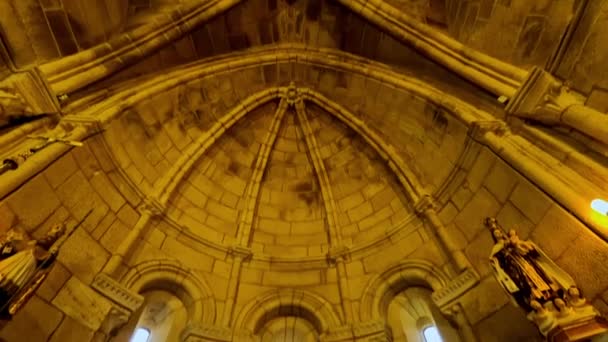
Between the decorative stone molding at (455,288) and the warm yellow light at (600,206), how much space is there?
1954 millimetres

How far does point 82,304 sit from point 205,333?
67.2 inches

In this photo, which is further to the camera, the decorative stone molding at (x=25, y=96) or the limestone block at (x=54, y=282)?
the decorative stone molding at (x=25, y=96)

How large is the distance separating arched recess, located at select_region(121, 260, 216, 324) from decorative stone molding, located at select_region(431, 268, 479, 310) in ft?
11.4

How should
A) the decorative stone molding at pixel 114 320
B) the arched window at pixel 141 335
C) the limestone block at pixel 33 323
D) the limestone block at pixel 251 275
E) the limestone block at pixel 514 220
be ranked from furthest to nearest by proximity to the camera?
the limestone block at pixel 251 275 < the arched window at pixel 141 335 < the decorative stone molding at pixel 114 320 < the limestone block at pixel 514 220 < the limestone block at pixel 33 323

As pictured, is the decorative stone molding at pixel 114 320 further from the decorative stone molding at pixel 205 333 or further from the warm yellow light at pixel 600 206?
the warm yellow light at pixel 600 206

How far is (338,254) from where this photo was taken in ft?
22.1

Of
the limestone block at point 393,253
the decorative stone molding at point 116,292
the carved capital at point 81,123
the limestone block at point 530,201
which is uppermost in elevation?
the carved capital at point 81,123

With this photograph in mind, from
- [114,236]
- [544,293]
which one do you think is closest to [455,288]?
[544,293]

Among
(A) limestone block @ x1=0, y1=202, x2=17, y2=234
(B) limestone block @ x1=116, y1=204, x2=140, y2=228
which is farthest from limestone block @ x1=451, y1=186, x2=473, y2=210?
(A) limestone block @ x1=0, y1=202, x2=17, y2=234

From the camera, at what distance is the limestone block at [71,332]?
422cm

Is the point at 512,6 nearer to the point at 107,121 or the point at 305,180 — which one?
the point at 305,180

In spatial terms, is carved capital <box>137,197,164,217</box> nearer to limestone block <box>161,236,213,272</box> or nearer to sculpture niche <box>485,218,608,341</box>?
limestone block <box>161,236,213,272</box>

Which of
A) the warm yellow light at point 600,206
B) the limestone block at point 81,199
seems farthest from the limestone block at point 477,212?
the limestone block at point 81,199

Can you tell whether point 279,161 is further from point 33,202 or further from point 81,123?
point 33,202
